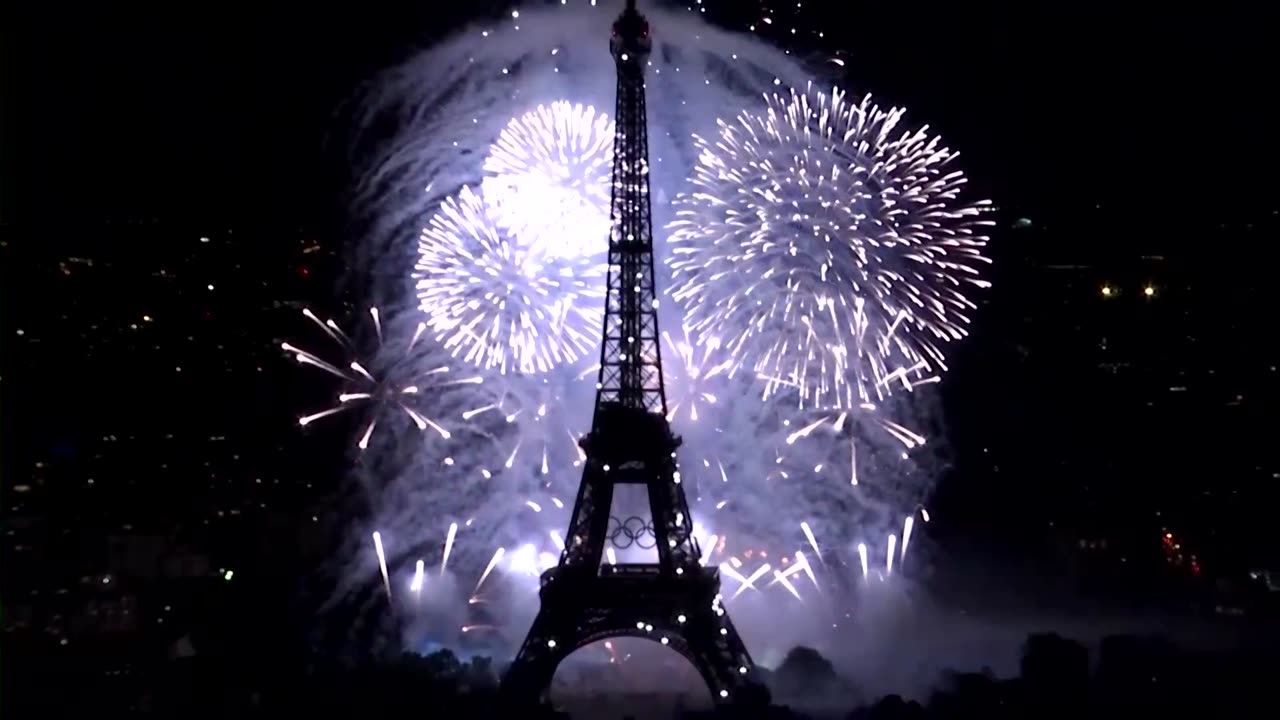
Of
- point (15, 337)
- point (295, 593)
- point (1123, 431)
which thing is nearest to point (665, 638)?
point (295, 593)

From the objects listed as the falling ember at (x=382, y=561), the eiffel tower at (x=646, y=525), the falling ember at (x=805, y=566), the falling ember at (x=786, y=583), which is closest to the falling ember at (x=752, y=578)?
the falling ember at (x=786, y=583)

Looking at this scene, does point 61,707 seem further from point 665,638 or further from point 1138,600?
point 1138,600

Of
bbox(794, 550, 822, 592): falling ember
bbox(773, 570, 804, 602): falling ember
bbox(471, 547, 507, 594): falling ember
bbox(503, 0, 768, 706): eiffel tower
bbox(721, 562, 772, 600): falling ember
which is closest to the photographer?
bbox(503, 0, 768, 706): eiffel tower

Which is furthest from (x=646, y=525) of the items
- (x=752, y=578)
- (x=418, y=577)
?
(x=418, y=577)

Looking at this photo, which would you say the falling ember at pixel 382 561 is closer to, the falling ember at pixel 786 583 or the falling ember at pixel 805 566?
the falling ember at pixel 786 583

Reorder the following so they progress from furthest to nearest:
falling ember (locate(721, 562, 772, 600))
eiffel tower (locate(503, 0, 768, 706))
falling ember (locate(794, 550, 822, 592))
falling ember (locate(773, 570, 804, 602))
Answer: falling ember (locate(794, 550, 822, 592))
falling ember (locate(773, 570, 804, 602))
falling ember (locate(721, 562, 772, 600))
eiffel tower (locate(503, 0, 768, 706))

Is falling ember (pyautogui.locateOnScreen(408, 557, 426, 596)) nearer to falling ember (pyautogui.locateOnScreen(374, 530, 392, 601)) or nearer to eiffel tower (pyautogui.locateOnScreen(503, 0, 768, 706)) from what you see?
falling ember (pyautogui.locateOnScreen(374, 530, 392, 601))

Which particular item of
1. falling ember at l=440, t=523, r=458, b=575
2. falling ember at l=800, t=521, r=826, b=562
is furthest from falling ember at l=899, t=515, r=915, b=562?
falling ember at l=440, t=523, r=458, b=575
